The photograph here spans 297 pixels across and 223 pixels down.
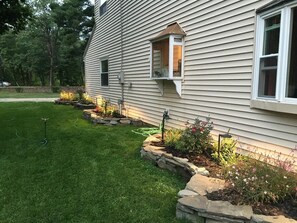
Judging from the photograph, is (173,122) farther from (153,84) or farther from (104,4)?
(104,4)

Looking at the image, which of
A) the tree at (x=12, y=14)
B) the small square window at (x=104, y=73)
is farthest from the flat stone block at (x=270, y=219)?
the small square window at (x=104, y=73)

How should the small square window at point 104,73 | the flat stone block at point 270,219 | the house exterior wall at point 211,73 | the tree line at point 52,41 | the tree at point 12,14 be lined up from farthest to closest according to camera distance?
the tree line at point 52,41
the small square window at point 104,73
the tree at point 12,14
the house exterior wall at point 211,73
the flat stone block at point 270,219

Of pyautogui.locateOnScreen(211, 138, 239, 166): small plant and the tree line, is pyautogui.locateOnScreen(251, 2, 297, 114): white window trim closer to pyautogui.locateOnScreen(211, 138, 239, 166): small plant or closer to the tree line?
pyautogui.locateOnScreen(211, 138, 239, 166): small plant

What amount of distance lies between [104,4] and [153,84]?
6.15 meters

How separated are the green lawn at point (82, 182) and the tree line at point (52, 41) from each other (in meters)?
15.9

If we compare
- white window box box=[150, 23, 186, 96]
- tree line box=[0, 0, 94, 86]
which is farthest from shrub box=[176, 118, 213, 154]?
tree line box=[0, 0, 94, 86]

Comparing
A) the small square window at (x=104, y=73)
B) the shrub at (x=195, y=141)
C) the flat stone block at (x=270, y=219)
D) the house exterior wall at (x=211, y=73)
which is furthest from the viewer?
the small square window at (x=104, y=73)

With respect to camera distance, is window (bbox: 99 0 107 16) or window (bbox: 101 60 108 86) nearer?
window (bbox: 99 0 107 16)

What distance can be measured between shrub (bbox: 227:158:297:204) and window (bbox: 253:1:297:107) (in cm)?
96

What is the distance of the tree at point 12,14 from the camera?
8.32 metres

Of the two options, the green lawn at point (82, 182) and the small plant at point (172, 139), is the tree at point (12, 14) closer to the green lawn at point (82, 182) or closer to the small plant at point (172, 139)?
the green lawn at point (82, 182)

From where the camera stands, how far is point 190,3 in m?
5.89

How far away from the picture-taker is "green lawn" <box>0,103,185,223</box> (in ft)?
10.8

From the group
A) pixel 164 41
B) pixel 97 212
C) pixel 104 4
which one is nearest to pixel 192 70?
pixel 164 41
